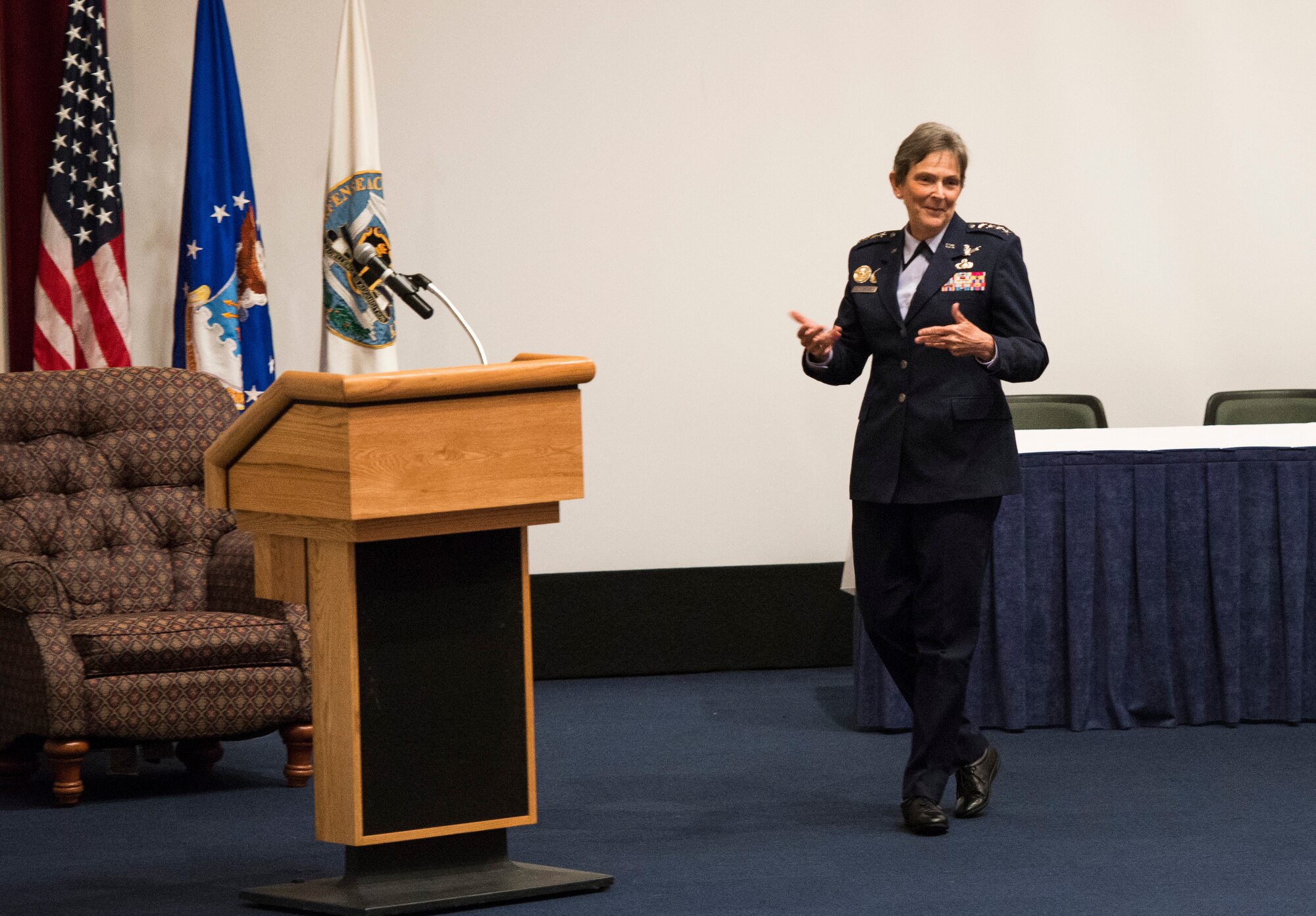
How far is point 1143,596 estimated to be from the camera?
520cm

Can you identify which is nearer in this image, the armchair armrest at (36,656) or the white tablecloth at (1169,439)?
the armchair armrest at (36,656)

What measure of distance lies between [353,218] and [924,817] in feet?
10.00

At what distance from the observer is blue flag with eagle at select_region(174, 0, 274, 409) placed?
5.91m

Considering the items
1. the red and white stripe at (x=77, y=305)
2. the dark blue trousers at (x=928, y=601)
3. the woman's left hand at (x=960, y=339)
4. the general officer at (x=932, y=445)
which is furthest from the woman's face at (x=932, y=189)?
the red and white stripe at (x=77, y=305)

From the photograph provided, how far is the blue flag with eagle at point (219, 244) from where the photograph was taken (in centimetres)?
591

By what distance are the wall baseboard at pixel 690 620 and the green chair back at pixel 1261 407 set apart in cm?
147

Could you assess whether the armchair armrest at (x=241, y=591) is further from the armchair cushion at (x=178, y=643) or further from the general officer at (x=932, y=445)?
the general officer at (x=932, y=445)

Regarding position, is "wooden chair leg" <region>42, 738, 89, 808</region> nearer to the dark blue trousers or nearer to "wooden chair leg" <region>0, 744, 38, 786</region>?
"wooden chair leg" <region>0, 744, 38, 786</region>

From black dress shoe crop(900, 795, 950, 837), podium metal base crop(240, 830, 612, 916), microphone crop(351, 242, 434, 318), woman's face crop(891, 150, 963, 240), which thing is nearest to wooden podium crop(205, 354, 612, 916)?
podium metal base crop(240, 830, 612, 916)

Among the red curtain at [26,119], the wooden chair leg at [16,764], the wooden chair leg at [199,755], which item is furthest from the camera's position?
the red curtain at [26,119]

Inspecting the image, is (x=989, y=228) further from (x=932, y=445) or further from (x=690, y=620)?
(x=690, y=620)

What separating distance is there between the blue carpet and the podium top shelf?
3.05ft

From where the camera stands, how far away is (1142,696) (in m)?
5.23

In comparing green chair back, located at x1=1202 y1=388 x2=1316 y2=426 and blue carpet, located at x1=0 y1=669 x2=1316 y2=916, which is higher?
green chair back, located at x1=1202 y1=388 x2=1316 y2=426
